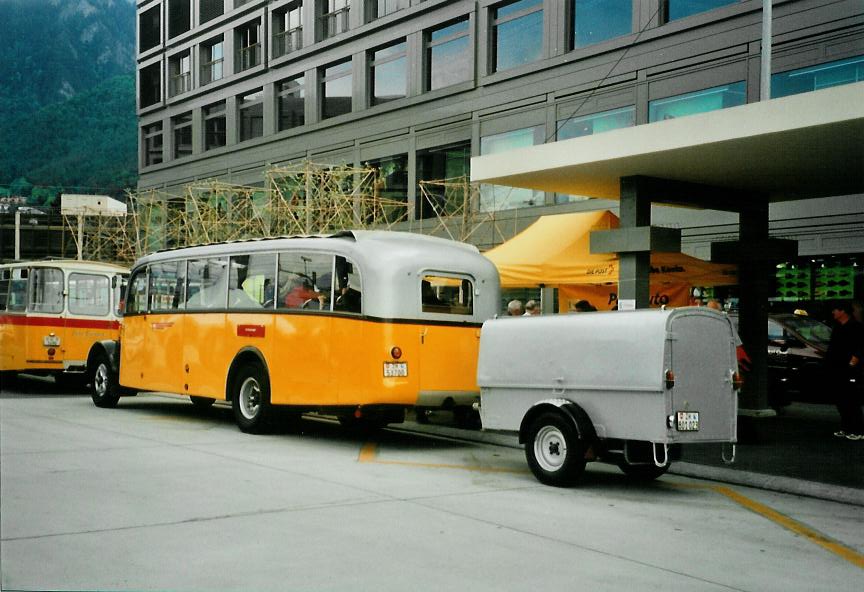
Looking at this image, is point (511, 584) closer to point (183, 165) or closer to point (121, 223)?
point (183, 165)

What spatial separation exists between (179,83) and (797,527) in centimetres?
4458

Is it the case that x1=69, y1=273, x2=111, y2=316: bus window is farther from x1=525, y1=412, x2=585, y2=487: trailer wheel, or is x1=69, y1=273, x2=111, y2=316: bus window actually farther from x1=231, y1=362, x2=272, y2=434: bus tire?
x1=525, y1=412, x2=585, y2=487: trailer wheel

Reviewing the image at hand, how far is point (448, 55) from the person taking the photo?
3134 centimetres

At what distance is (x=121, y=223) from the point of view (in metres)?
53.3

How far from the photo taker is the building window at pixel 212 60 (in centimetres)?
4462

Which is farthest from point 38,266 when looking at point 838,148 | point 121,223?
point 121,223

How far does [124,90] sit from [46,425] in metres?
8.73

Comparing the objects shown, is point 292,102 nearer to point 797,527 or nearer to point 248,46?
point 248,46

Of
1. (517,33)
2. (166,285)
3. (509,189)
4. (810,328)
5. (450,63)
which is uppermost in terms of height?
(517,33)

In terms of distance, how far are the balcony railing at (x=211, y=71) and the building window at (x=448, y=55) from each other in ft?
52.1

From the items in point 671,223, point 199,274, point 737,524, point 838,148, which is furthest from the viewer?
point 671,223

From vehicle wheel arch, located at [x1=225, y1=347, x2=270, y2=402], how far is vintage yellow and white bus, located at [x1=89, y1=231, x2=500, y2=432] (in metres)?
0.02

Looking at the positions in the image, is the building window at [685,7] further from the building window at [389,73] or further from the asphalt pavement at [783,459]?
the asphalt pavement at [783,459]

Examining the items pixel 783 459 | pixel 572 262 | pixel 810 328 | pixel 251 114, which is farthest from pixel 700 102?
pixel 251 114
